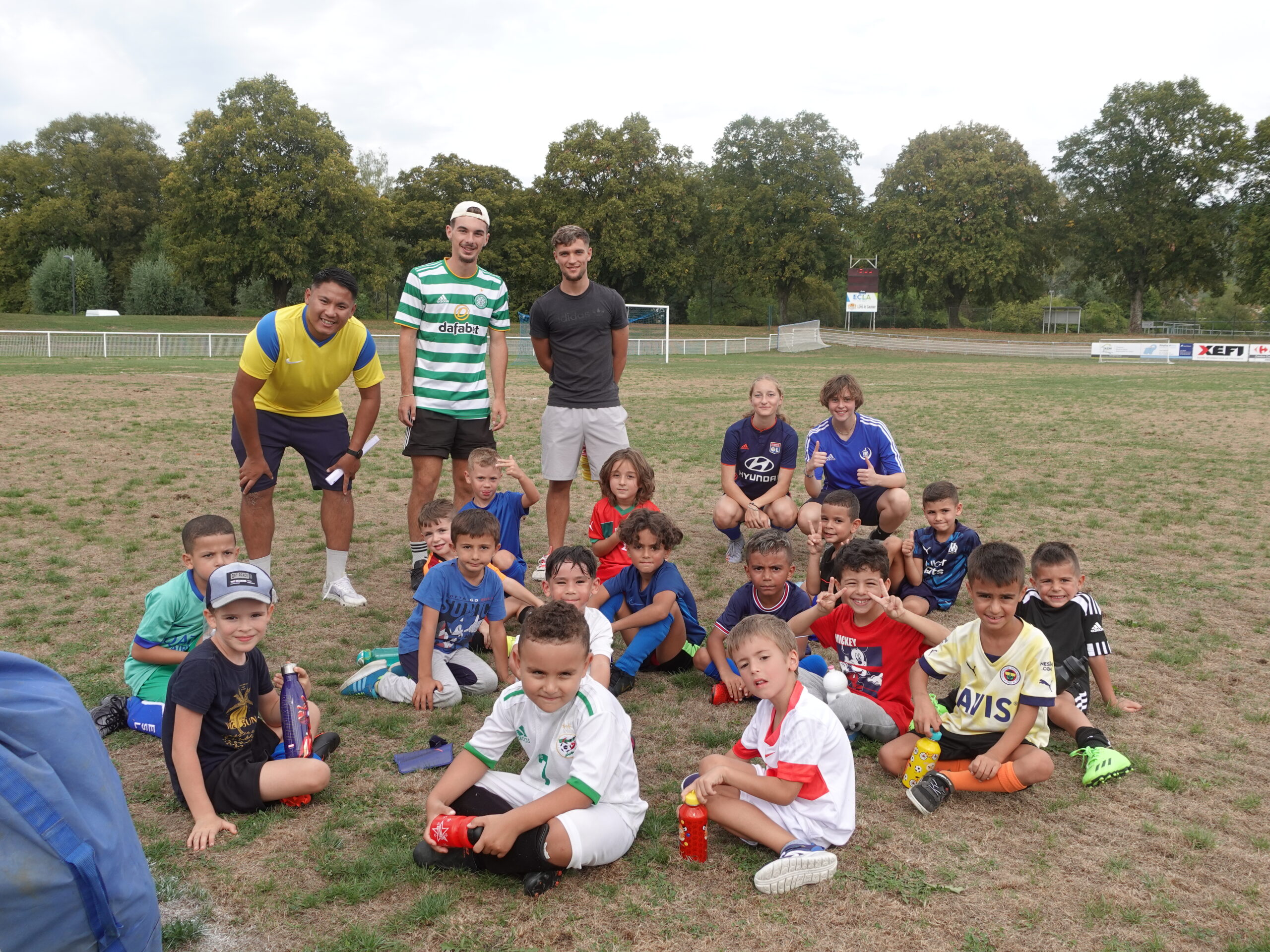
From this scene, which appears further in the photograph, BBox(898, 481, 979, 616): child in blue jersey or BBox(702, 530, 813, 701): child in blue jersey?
BBox(898, 481, 979, 616): child in blue jersey

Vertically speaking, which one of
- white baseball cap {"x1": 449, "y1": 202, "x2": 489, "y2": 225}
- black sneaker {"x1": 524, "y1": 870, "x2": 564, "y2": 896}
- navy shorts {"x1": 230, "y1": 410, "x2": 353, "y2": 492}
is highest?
white baseball cap {"x1": 449, "y1": 202, "x2": 489, "y2": 225}

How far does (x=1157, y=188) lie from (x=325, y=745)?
66584 mm

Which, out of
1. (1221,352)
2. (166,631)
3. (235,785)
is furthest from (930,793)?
(1221,352)

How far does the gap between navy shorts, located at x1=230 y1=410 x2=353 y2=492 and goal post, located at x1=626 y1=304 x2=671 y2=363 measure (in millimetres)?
32069

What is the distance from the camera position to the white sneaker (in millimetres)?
6465

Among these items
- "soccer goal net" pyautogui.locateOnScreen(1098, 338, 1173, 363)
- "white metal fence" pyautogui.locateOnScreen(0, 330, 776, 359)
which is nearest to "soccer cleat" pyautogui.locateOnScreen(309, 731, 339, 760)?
"white metal fence" pyautogui.locateOnScreen(0, 330, 776, 359)

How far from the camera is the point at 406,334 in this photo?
6.61 m

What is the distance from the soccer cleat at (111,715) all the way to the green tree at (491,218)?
52051 millimetres

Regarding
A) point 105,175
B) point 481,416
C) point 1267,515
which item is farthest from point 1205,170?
point 105,175

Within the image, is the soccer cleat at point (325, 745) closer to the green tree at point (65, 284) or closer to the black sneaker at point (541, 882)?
the black sneaker at point (541, 882)

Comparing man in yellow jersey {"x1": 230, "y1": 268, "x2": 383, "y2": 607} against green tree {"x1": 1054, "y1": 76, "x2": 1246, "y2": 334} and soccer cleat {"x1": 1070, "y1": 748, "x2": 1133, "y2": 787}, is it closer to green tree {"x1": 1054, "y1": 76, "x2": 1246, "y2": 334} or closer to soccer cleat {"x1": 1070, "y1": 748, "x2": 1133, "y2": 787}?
soccer cleat {"x1": 1070, "y1": 748, "x2": 1133, "y2": 787}

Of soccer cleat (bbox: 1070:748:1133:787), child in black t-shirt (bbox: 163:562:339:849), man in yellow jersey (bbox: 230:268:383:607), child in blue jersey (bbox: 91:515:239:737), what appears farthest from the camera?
man in yellow jersey (bbox: 230:268:383:607)

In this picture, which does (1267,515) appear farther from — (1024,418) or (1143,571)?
(1024,418)

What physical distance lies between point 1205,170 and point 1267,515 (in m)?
58.3
